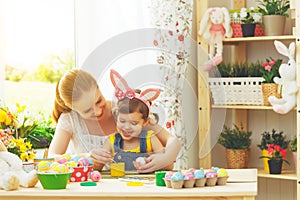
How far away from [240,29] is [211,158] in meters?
0.85

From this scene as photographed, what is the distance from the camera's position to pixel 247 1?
156 inches

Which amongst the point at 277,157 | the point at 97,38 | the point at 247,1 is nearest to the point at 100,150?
the point at 97,38

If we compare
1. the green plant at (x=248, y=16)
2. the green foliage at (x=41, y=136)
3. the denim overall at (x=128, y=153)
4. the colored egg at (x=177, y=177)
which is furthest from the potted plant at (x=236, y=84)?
the colored egg at (x=177, y=177)

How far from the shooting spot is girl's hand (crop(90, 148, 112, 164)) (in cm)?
246

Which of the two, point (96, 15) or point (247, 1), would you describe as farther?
point (247, 1)

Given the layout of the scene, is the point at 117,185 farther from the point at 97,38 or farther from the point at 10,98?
the point at 10,98

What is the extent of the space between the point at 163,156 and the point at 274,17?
1478 millimetres

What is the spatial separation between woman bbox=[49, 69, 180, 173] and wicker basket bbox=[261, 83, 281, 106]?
1159 millimetres

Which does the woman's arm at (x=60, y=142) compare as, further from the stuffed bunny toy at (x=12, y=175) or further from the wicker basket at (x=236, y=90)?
the wicker basket at (x=236, y=90)

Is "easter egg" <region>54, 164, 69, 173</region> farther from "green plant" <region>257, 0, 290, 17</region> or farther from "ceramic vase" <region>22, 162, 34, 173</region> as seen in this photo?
"green plant" <region>257, 0, 290, 17</region>

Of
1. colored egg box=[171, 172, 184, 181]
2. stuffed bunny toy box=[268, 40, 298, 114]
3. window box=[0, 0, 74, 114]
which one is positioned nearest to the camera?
colored egg box=[171, 172, 184, 181]

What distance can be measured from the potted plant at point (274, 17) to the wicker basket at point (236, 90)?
0.95ft

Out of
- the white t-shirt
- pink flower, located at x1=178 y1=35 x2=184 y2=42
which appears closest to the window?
pink flower, located at x1=178 y1=35 x2=184 y2=42

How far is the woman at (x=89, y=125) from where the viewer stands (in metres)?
2.49
